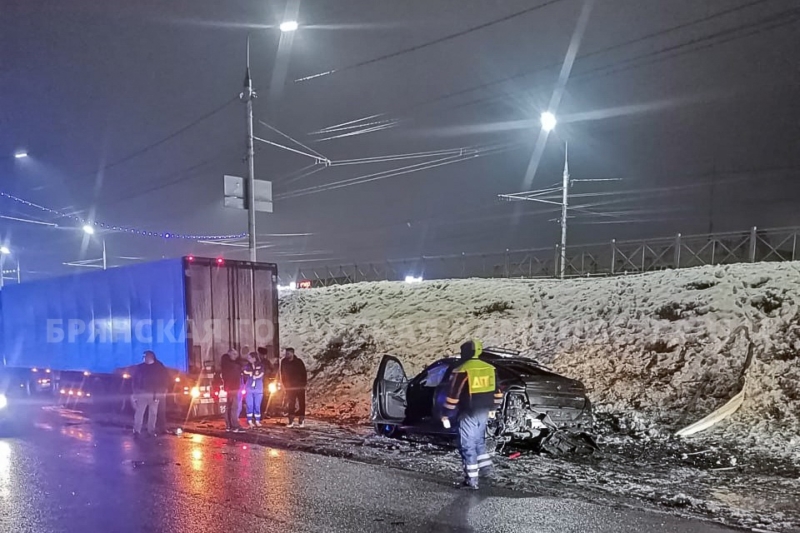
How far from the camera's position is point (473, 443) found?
23.2 ft

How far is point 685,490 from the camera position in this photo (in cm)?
683

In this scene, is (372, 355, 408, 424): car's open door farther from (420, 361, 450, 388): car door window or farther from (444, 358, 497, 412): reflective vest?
(444, 358, 497, 412): reflective vest

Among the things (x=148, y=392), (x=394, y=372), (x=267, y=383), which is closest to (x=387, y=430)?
(x=394, y=372)

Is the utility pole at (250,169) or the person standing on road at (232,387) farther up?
the utility pole at (250,169)

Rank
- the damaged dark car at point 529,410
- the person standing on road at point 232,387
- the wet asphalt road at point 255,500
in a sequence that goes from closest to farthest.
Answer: the wet asphalt road at point 255,500
the damaged dark car at point 529,410
the person standing on road at point 232,387

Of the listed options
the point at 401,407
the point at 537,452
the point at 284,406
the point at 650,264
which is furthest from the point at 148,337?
the point at 650,264

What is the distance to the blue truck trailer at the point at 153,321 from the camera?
11.8 m

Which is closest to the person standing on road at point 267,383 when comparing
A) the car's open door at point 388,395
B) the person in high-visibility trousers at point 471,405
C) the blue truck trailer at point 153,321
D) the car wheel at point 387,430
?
the blue truck trailer at point 153,321

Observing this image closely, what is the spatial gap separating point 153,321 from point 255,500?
7044 mm

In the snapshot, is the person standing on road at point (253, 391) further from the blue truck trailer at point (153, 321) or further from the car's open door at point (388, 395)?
the car's open door at point (388, 395)

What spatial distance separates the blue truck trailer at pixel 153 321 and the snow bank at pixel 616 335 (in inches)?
120

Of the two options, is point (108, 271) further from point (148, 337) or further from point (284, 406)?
point (284, 406)

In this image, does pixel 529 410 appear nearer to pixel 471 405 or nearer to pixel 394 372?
pixel 471 405

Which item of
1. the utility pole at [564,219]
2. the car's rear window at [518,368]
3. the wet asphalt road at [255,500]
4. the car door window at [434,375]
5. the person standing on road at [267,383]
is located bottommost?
the wet asphalt road at [255,500]
